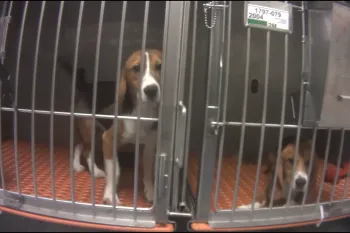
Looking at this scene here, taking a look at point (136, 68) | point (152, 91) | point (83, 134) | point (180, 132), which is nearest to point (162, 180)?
point (180, 132)

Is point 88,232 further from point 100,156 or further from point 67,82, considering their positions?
point 67,82

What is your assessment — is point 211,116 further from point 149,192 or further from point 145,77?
point 149,192

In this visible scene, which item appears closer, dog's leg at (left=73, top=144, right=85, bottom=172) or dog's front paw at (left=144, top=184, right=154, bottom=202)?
dog's front paw at (left=144, top=184, right=154, bottom=202)

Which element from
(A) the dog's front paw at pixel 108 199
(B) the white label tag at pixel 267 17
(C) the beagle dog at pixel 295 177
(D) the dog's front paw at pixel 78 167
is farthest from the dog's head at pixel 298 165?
(D) the dog's front paw at pixel 78 167

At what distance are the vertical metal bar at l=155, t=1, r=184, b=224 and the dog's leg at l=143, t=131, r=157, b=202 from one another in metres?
0.17

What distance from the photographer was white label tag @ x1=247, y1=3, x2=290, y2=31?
74cm

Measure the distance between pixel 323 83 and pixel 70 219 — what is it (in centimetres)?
75

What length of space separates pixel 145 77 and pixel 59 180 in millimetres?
491

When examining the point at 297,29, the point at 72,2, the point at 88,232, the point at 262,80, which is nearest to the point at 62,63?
the point at 72,2

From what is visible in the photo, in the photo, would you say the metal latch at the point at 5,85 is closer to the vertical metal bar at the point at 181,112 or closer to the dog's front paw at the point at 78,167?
the dog's front paw at the point at 78,167

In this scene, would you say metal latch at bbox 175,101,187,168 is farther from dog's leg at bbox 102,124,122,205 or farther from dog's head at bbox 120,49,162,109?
dog's leg at bbox 102,124,122,205

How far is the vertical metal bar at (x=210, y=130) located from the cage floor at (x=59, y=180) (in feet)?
0.58

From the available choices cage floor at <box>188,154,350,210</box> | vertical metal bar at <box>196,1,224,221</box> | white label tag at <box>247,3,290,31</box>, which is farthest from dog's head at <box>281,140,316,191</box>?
white label tag at <box>247,3,290,31</box>

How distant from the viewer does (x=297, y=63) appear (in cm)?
122
